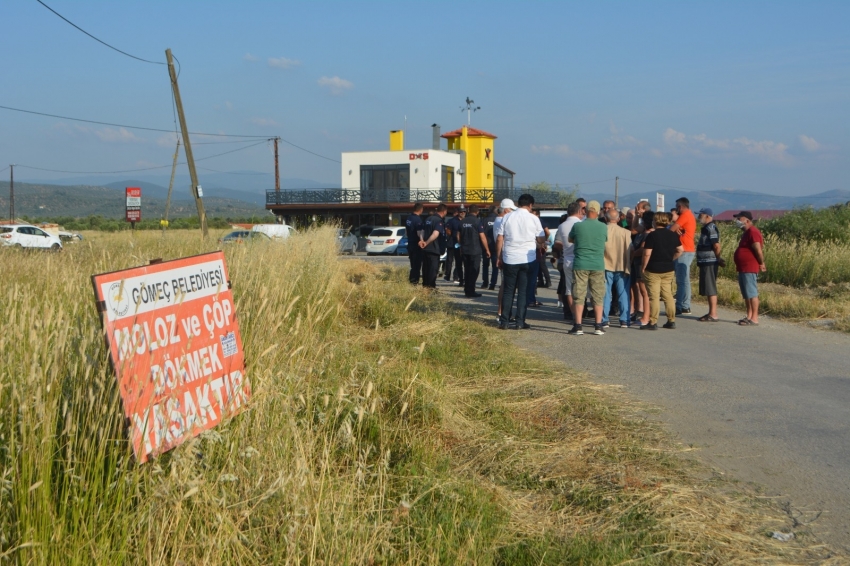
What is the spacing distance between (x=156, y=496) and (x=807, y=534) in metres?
3.34

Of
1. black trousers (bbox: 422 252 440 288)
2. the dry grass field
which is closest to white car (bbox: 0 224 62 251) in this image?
black trousers (bbox: 422 252 440 288)

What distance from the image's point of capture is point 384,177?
54.6 meters

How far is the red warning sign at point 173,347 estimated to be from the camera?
3.56 m

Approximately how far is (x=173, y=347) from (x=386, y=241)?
1429 inches

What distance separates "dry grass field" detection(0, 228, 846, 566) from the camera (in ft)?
10.5

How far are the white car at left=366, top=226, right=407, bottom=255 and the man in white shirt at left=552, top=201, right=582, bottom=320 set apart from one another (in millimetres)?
27680

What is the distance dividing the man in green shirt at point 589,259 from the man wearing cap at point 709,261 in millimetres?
2618

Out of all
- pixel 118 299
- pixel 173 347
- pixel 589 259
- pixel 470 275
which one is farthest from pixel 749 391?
pixel 470 275

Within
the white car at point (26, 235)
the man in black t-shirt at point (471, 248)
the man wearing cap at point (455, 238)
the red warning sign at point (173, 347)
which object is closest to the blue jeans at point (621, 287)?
the man in black t-shirt at point (471, 248)

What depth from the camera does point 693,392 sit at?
24.7ft

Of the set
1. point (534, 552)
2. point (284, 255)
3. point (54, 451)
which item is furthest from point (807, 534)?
point (284, 255)

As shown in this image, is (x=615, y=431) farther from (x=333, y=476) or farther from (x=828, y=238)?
(x=828, y=238)

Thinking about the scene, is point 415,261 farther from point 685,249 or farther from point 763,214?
point 763,214

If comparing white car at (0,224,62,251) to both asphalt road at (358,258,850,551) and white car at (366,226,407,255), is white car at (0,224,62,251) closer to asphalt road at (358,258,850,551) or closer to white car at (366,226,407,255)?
white car at (366,226,407,255)
